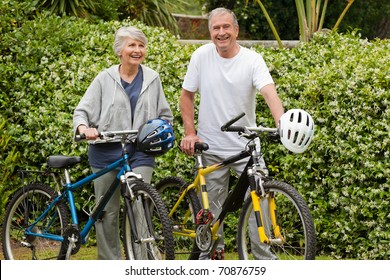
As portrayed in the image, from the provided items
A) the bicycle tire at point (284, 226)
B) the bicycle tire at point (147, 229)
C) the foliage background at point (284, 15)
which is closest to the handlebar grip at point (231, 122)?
the bicycle tire at point (284, 226)

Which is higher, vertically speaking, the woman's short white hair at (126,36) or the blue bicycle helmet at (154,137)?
the woman's short white hair at (126,36)

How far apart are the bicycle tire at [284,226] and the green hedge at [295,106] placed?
116cm

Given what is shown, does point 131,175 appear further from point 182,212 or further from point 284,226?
point 284,226

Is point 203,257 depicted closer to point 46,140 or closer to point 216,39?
point 216,39

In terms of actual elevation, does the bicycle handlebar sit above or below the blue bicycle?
above

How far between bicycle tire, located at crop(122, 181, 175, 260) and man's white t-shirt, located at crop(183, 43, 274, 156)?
67cm

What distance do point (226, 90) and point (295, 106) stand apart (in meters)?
1.69

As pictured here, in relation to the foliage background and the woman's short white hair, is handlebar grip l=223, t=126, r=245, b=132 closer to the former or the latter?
the woman's short white hair

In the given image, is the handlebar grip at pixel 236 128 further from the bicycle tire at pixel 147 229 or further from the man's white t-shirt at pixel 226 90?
the bicycle tire at pixel 147 229

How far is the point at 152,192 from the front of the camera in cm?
646

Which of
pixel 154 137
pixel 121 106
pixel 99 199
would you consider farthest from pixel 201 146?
pixel 99 199

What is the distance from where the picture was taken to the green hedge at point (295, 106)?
26.1ft

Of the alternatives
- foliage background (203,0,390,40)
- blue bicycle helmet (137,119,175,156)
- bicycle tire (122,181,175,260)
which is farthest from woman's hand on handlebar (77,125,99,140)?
foliage background (203,0,390,40)

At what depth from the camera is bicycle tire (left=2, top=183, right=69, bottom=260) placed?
292 inches
